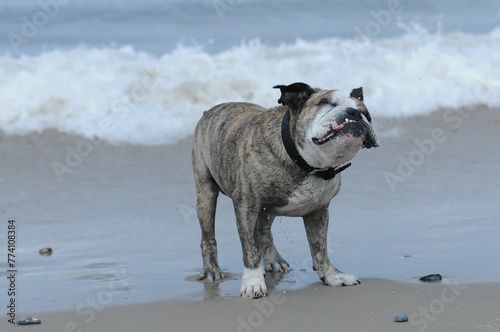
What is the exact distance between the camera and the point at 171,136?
12.2 m

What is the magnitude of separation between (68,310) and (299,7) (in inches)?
628

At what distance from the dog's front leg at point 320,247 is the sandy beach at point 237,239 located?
10cm

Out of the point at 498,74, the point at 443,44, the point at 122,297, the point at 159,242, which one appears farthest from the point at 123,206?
the point at 443,44

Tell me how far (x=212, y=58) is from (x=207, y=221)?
9393mm

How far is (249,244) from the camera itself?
6609mm

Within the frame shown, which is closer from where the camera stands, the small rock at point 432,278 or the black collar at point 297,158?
the black collar at point 297,158

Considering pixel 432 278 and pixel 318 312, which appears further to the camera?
pixel 432 278

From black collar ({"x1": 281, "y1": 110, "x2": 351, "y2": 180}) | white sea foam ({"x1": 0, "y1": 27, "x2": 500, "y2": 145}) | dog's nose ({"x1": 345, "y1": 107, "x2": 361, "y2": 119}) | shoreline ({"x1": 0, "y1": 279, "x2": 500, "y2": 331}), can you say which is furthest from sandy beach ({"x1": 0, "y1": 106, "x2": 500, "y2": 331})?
dog's nose ({"x1": 345, "y1": 107, "x2": 361, "y2": 119})

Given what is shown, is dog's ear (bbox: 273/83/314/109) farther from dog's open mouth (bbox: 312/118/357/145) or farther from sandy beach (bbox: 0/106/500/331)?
sandy beach (bbox: 0/106/500/331)

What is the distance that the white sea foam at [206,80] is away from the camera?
12.7 meters

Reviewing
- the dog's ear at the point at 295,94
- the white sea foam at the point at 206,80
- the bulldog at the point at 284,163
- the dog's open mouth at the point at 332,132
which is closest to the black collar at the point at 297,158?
the bulldog at the point at 284,163

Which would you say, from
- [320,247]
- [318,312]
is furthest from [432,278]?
[318,312]

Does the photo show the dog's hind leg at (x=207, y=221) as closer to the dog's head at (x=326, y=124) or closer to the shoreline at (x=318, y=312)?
the shoreline at (x=318, y=312)

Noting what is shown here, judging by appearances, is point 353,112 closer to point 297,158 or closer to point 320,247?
point 297,158
